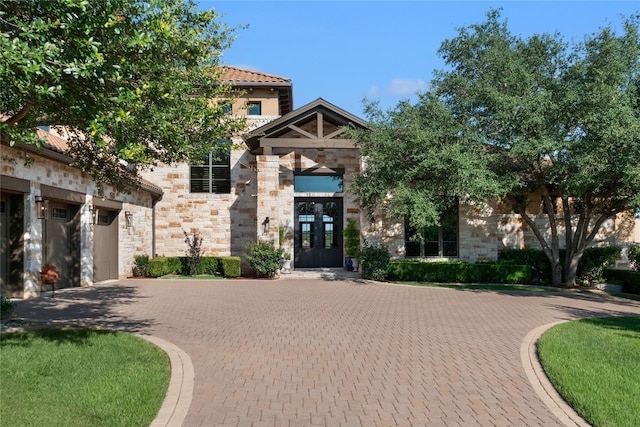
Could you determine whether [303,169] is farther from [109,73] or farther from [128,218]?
[109,73]

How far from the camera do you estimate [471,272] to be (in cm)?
1981

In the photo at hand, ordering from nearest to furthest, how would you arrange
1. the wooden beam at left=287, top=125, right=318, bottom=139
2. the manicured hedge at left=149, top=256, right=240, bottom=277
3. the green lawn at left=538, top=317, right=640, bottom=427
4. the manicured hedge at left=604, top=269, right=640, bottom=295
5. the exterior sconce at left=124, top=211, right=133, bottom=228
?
the green lawn at left=538, top=317, right=640, bottom=427
the manicured hedge at left=604, top=269, right=640, bottom=295
the exterior sconce at left=124, top=211, right=133, bottom=228
the wooden beam at left=287, top=125, right=318, bottom=139
the manicured hedge at left=149, top=256, right=240, bottom=277

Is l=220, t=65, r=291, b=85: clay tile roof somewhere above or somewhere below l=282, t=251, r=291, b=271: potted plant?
above

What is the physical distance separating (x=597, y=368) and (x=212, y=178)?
1908 cm

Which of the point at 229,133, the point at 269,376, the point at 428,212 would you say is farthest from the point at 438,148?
the point at 269,376

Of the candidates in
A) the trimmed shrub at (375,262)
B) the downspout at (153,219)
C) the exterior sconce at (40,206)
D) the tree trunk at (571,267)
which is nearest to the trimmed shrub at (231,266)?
the downspout at (153,219)

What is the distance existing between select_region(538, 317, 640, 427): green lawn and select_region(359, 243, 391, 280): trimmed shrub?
961 centimetres

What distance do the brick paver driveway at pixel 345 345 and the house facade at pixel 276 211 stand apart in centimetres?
412

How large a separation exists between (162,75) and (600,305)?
1224 cm

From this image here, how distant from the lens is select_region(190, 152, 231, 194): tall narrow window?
77.6 feet

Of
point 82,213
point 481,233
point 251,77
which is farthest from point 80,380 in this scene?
point 251,77

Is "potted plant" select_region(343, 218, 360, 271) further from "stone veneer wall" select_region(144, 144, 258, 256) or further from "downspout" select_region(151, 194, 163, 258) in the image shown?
"downspout" select_region(151, 194, 163, 258)

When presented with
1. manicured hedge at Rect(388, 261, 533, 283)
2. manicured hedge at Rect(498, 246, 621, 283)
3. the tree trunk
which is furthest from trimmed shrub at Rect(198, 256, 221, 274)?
the tree trunk

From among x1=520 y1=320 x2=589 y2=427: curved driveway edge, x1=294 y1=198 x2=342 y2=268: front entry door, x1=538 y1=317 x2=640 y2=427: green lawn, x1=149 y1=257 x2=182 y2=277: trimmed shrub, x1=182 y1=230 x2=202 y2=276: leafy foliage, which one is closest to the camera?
x1=520 y1=320 x2=589 y2=427: curved driveway edge
